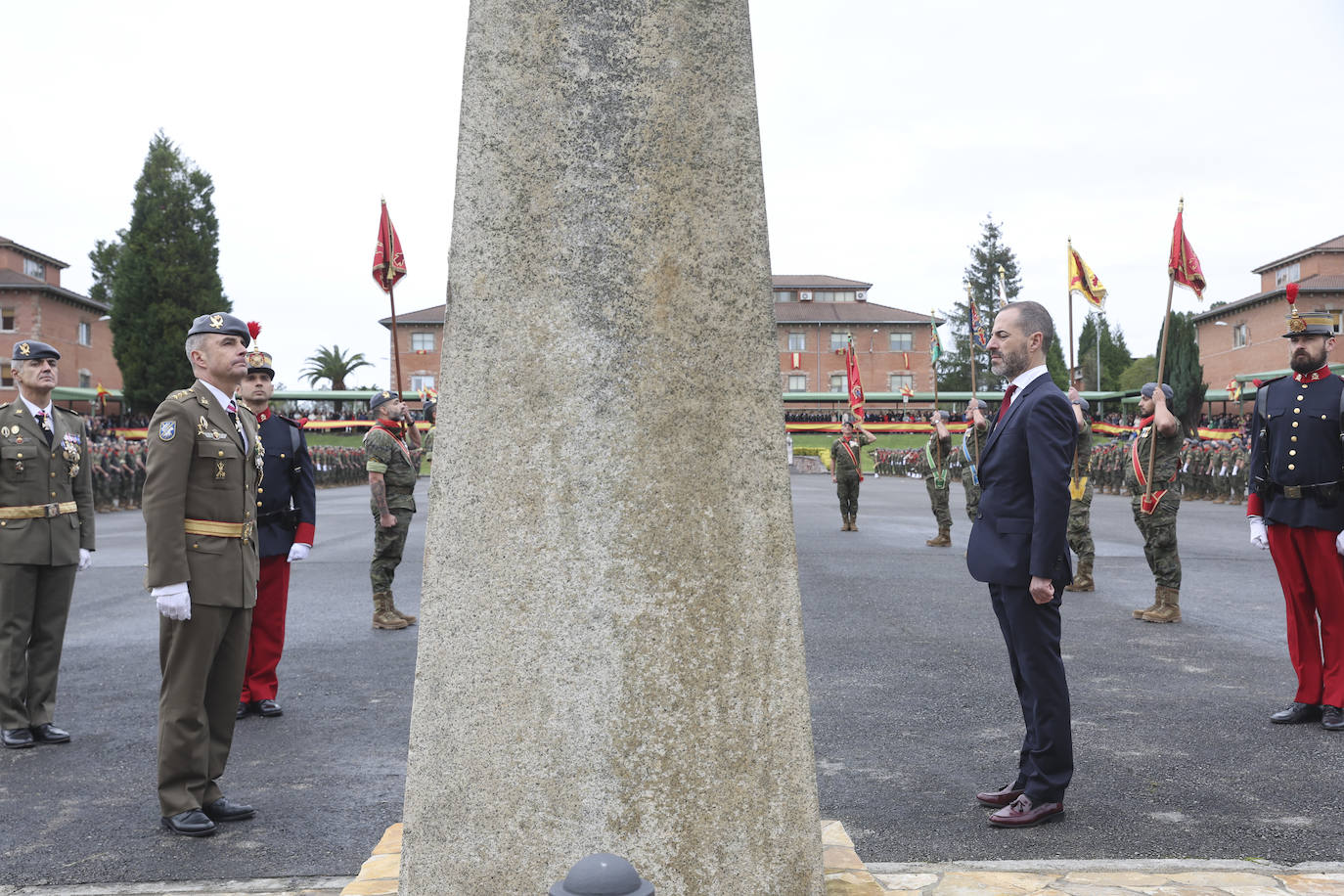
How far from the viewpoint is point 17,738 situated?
210 inches

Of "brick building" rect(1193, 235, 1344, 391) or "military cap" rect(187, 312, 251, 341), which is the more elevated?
"brick building" rect(1193, 235, 1344, 391)

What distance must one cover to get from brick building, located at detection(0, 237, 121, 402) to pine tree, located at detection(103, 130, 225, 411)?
244 inches

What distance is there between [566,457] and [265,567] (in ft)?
15.2

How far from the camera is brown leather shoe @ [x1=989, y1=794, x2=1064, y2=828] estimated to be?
391 cm

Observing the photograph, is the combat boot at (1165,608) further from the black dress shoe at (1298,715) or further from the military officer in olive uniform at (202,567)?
the military officer in olive uniform at (202,567)

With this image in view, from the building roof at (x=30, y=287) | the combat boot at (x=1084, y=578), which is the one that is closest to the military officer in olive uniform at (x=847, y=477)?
the combat boot at (x=1084, y=578)

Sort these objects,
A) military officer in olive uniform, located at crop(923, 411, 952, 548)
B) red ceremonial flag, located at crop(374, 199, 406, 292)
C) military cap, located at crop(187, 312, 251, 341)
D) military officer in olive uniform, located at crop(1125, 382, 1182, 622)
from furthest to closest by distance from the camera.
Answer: military officer in olive uniform, located at crop(923, 411, 952, 548), military officer in olive uniform, located at crop(1125, 382, 1182, 622), red ceremonial flag, located at crop(374, 199, 406, 292), military cap, located at crop(187, 312, 251, 341)

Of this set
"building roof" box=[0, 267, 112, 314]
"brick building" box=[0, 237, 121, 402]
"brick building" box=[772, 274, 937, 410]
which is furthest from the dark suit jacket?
"brick building" box=[772, 274, 937, 410]

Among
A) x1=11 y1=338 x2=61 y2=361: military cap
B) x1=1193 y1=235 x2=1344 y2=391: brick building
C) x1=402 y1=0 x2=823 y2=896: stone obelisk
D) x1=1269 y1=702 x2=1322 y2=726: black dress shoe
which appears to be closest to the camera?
x1=402 y1=0 x2=823 y2=896: stone obelisk

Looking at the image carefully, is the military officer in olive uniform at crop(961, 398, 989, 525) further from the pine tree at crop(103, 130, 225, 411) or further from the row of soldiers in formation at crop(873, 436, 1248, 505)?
the pine tree at crop(103, 130, 225, 411)

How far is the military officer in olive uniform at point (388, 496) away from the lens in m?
8.77

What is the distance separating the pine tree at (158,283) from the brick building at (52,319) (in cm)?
621

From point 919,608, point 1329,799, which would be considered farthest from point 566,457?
point 919,608

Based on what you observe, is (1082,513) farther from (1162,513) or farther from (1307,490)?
(1307,490)
